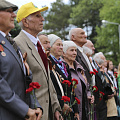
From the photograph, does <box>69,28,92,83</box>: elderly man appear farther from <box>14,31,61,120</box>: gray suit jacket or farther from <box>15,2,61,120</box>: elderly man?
<box>14,31,61,120</box>: gray suit jacket

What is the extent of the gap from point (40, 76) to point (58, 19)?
142ft

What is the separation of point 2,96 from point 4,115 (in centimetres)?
19

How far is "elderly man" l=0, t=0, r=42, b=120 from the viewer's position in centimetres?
235

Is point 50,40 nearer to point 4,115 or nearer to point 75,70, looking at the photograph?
point 75,70

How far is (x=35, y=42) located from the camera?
339 centimetres

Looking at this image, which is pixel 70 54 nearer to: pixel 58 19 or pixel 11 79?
pixel 11 79

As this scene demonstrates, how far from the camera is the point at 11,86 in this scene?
247 centimetres

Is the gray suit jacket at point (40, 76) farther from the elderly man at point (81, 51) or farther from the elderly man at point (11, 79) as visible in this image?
the elderly man at point (81, 51)

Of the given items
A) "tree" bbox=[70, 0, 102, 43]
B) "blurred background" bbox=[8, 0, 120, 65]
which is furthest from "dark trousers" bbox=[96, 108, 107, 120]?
"tree" bbox=[70, 0, 102, 43]

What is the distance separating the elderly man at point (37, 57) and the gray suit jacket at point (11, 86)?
0.49m

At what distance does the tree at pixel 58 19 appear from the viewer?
44812mm

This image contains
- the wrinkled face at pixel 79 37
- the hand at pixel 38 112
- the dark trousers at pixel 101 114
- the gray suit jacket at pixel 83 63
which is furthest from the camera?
the dark trousers at pixel 101 114

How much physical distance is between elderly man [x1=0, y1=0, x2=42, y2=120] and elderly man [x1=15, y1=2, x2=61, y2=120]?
40 centimetres

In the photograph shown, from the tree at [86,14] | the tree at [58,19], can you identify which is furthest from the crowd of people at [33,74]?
the tree at [58,19]
